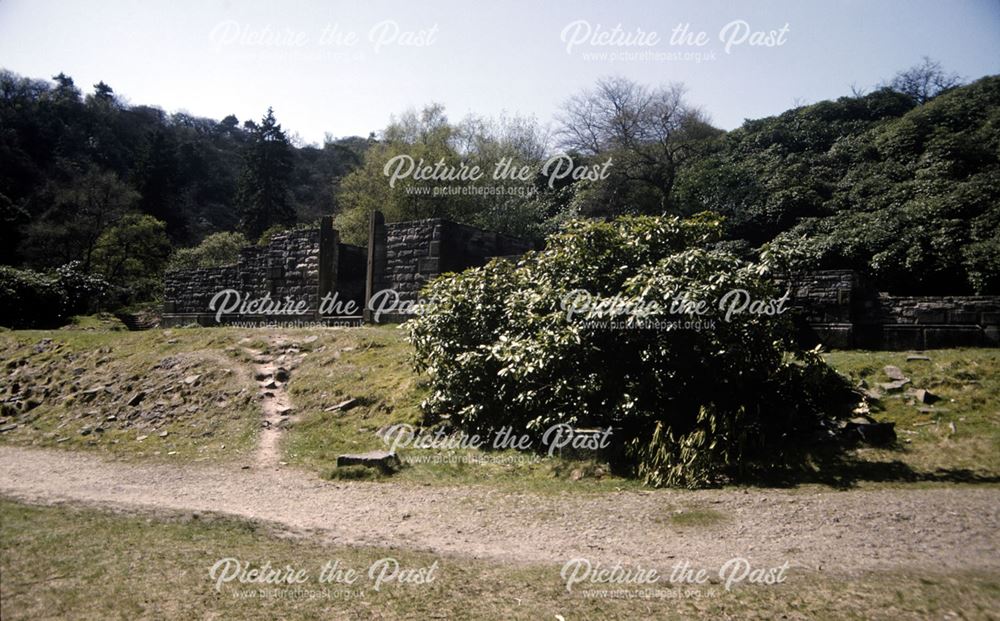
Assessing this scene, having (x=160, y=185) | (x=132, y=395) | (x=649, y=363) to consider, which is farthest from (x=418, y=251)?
(x=160, y=185)

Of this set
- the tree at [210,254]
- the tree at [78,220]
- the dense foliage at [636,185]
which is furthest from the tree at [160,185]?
the tree at [210,254]

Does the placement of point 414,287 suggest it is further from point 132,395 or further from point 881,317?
point 881,317

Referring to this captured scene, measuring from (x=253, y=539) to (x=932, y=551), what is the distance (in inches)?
199

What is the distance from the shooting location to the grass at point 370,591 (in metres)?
3.85

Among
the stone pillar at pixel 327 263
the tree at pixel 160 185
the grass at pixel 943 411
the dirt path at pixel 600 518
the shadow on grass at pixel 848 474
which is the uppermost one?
the tree at pixel 160 185

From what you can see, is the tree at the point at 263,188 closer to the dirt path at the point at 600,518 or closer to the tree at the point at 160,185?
the tree at the point at 160,185

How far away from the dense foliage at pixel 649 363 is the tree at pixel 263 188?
127ft

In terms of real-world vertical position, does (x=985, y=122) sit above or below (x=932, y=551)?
above

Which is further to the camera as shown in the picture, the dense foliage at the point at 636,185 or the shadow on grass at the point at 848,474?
the dense foliage at the point at 636,185

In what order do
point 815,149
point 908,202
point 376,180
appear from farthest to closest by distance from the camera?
point 376,180 → point 815,149 → point 908,202

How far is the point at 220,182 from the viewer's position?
55344 mm

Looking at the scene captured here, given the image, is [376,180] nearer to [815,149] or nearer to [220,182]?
[815,149]

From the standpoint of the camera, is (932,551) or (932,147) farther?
(932,147)

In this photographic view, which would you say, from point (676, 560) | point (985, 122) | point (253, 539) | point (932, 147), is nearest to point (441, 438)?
point (253, 539)
